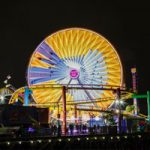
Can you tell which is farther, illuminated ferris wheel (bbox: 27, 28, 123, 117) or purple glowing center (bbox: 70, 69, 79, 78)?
purple glowing center (bbox: 70, 69, 79, 78)

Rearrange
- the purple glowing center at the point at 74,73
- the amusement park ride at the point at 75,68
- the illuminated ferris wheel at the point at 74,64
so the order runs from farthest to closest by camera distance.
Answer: the purple glowing center at the point at 74,73
the illuminated ferris wheel at the point at 74,64
the amusement park ride at the point at 75,68

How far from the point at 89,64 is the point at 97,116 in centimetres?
861

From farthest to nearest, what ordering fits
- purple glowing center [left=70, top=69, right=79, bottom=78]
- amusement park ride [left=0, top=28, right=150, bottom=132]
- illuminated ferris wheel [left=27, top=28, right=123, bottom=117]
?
1. purple glowing center [left=70, top=69, right=79, bottom=78]
2. illuminated ferris wheel [left=27, top=28, right=123, bottom=117]
3. amusement park ride [left=0, top=28, right=150, bottom=132]

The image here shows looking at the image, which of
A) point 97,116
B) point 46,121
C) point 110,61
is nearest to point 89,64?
point 110,61

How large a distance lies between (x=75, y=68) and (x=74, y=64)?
0.68 m

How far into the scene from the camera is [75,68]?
72.9 meters

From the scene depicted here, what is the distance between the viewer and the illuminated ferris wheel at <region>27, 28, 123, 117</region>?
2813 inches

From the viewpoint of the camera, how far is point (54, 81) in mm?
71688

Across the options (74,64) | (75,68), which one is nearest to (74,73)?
(75,68)

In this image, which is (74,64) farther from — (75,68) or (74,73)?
(74,73)

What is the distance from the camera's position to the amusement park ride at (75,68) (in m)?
71.2

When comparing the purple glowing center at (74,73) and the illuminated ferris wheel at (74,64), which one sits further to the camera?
the purple glowing center at (74,73)

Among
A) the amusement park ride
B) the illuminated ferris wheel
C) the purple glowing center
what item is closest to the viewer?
the amusement park ride

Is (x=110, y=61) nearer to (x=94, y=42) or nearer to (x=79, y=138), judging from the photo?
(x=94, y=42)
